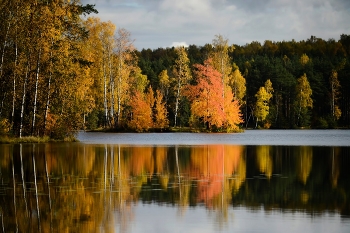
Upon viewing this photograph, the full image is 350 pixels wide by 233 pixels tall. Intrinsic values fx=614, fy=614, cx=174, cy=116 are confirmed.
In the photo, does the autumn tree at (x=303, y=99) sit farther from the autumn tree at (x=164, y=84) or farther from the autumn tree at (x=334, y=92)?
the autumn tree at (x=164, y=84)

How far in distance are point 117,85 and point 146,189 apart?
2494 inches

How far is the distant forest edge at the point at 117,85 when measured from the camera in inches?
1753

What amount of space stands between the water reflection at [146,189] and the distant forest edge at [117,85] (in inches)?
709

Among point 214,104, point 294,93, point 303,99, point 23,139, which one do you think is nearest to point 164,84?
point 303,99

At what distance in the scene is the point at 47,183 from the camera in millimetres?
18781

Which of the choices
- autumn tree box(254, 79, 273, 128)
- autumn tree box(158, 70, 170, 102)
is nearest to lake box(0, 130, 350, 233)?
autumn tree box(254, 79, 273, 128)

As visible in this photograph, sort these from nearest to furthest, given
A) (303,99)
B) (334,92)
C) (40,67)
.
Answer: (40,67) < (303,99) < (334,92)

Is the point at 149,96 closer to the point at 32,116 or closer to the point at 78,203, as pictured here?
the point at 32,116

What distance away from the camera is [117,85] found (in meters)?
80.0

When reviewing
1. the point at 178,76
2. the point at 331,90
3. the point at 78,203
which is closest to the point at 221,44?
the point at 178,76

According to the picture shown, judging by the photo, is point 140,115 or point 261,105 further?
point 261,105

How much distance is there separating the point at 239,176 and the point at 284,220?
9.18 meters

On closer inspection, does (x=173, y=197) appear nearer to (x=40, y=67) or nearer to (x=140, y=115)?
(x=40, y=67)

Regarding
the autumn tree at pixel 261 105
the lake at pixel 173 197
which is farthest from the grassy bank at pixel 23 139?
the autumn tree at pixel 261 105
